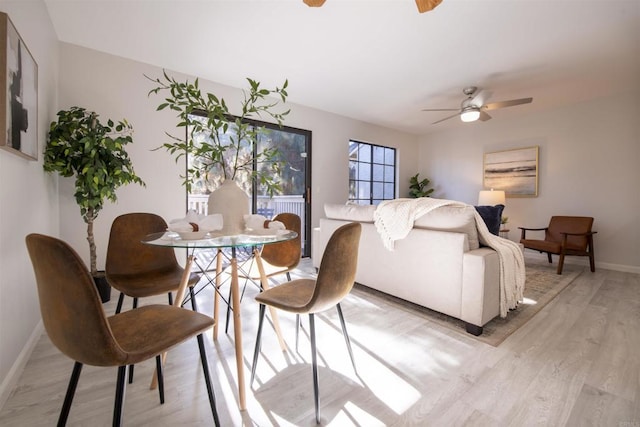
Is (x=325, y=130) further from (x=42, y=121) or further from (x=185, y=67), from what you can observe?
(x=42, y=121)

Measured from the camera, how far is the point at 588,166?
4219mm

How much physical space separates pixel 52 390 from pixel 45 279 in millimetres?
1053

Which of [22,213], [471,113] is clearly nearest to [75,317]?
[22,213]

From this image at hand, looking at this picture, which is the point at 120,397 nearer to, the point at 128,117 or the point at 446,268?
the point at 446,268

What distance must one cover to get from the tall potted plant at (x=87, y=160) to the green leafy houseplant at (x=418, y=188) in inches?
206

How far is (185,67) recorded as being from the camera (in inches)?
127

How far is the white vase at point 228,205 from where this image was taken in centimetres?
151

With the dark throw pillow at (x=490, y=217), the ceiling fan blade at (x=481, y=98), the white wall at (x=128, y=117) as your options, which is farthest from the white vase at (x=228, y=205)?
the ceiling fan blade at (x=481, y=98)

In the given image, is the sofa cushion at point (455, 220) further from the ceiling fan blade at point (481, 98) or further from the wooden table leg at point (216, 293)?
the ceiling fan blade at point (481, 98)

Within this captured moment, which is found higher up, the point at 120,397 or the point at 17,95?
the point at 17,95

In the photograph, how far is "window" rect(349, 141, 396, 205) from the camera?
5.43 metres

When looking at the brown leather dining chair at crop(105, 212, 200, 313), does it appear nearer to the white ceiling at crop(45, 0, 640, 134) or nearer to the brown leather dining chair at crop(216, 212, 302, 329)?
the brown leather dining chair at crop(216, 212, 302, 329)

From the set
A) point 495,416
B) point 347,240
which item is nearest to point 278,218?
point 347,240

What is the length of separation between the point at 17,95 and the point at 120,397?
172 cm
